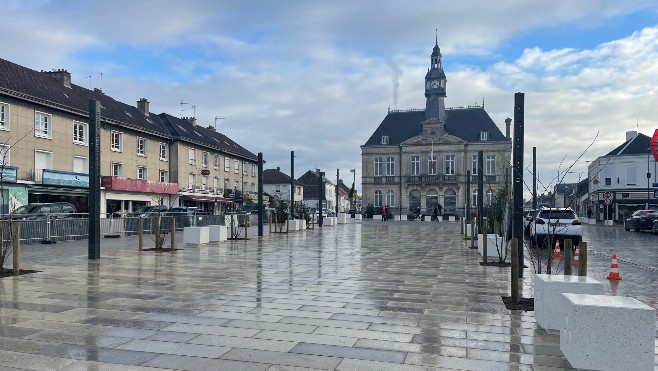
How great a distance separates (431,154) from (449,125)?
8434mm

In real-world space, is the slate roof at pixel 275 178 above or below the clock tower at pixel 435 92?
A: below

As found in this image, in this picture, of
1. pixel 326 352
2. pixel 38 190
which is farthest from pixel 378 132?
pixel 326 352

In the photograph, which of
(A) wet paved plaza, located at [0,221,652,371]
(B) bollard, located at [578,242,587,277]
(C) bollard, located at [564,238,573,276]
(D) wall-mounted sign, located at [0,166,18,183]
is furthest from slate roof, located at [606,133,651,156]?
(B) bollard, located at [578,242,587,277]

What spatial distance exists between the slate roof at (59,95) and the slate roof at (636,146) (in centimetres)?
4725

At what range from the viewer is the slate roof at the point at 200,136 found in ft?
170

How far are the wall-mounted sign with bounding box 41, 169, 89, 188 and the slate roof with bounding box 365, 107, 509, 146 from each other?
52.3 metres

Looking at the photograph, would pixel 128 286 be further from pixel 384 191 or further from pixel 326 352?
pixel 384 191

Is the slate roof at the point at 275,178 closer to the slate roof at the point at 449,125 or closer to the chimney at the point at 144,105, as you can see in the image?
the slate roof at the point at 449,125

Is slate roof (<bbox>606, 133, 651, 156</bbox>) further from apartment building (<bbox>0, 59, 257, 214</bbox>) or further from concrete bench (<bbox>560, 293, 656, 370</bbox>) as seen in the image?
concrete bench (<bbox>560, 293, 656, 370</bbox>)

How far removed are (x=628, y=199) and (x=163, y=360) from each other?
208ft

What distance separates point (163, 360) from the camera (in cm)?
527

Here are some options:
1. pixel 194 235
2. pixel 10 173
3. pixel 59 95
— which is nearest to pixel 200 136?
pixel 59 95

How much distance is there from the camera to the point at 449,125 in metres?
82.7

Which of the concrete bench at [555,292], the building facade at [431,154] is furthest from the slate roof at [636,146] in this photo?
the concrete bench at [555,292]
